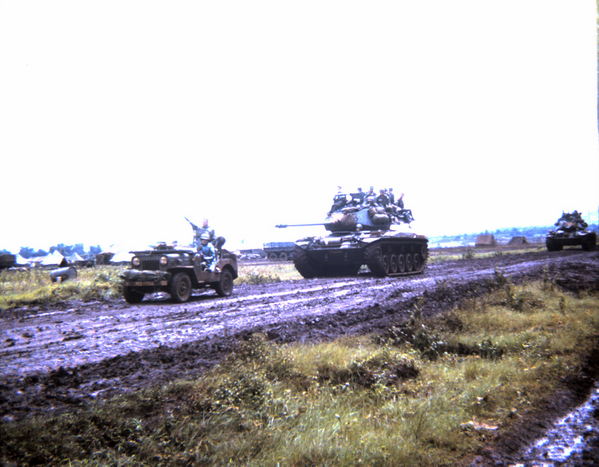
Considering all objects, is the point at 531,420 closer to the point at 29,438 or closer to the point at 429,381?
the point at 429,381

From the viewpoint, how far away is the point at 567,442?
10.3 ft

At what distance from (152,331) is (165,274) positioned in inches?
131

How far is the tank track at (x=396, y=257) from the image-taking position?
15523 mm

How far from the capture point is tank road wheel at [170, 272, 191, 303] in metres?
9.80

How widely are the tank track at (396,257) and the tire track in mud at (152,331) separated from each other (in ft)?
13.4

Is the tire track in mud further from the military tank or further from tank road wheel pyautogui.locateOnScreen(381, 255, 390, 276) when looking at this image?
the military tank

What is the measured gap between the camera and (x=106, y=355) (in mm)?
5062

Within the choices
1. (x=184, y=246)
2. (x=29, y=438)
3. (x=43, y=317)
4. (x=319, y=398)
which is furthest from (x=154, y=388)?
(x=184, y=246)

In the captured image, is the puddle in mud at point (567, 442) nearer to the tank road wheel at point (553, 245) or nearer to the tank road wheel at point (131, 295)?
the tank road wheel at point (131, 295)

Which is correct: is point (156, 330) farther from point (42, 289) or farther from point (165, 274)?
point (42, 289)

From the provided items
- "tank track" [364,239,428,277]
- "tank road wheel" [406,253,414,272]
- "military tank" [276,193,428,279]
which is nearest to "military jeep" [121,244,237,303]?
"military tank" [276,193,428,279]

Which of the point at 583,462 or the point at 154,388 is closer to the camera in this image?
the point at 583,462

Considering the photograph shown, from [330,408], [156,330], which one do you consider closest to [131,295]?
[156,330]

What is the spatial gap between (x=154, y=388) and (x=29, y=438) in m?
1.18
